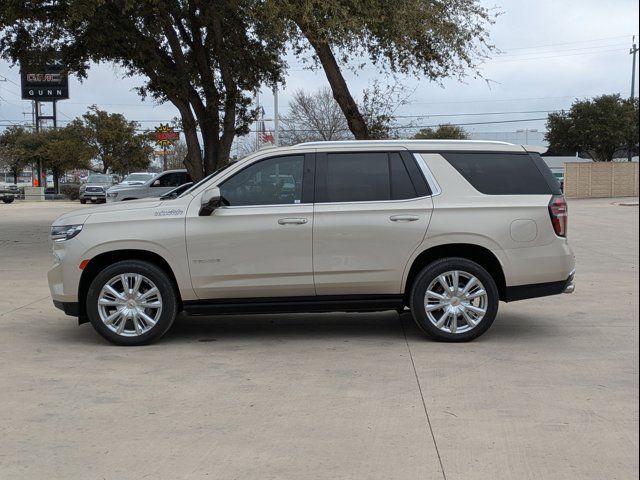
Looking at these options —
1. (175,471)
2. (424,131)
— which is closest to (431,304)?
(175,471)

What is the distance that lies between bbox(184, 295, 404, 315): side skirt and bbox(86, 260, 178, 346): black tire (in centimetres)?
20

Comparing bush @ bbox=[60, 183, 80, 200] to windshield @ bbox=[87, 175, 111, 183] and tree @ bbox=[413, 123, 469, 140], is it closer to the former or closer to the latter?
windshield @ bbox=[87, 175, 111, 183]

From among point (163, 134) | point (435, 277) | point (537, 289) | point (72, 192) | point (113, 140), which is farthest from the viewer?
point (113, 140)

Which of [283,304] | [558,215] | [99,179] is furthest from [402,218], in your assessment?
[99,179]

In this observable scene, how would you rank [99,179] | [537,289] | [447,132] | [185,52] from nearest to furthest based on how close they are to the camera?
1. [537,289]
2. [185,52]
3. [99,179]
4. [447,132]

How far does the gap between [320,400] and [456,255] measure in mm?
2523

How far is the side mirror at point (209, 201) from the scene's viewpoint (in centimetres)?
700

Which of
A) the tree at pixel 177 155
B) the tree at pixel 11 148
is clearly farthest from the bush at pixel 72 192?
the tree at pixel 177 155

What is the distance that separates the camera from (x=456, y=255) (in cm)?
736

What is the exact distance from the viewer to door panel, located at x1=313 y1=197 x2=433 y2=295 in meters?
7.11

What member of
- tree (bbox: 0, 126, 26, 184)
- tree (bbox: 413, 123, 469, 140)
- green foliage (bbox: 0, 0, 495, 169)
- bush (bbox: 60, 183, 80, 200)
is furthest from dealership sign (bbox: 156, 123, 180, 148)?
tree (bbox: 0, 126, 26, 184)

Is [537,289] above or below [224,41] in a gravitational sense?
below

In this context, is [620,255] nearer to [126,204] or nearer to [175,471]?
[126,204]

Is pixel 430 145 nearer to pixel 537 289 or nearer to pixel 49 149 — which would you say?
pixel 537 289
